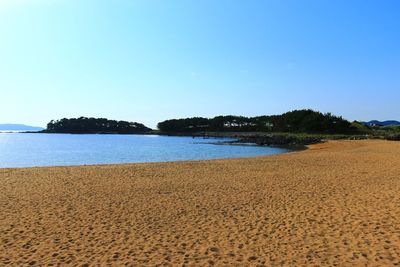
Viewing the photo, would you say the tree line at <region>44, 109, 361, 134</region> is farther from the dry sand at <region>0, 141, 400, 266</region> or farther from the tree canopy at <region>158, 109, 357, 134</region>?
the dry sand at <region>0, 141, 400, 266</region>

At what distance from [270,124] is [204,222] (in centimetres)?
12867

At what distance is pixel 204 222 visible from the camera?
9953mm

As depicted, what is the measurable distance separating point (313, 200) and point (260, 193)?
2.30m

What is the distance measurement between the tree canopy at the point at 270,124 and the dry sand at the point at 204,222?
276 feet

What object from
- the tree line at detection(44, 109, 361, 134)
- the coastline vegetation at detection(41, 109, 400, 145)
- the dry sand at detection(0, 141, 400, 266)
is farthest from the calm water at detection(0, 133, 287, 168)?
the tree line at detection(44, 109, 361, 134)

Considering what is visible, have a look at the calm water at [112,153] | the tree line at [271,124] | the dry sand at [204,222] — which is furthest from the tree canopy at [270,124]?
the dry sand at [204,222]

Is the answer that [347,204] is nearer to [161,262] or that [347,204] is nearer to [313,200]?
[313,200]

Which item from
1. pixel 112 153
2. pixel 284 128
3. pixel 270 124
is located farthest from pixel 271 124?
pixel 112 153

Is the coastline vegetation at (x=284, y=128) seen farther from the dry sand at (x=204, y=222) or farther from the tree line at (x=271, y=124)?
the dry sand at (x=204, y=222)

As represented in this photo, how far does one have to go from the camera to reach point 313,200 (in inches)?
496

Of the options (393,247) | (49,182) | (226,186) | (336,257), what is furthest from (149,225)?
(49,182)

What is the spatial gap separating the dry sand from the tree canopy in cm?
8417

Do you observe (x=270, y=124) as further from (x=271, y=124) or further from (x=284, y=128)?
(x=284, y=128)

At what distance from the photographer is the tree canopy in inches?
3848
